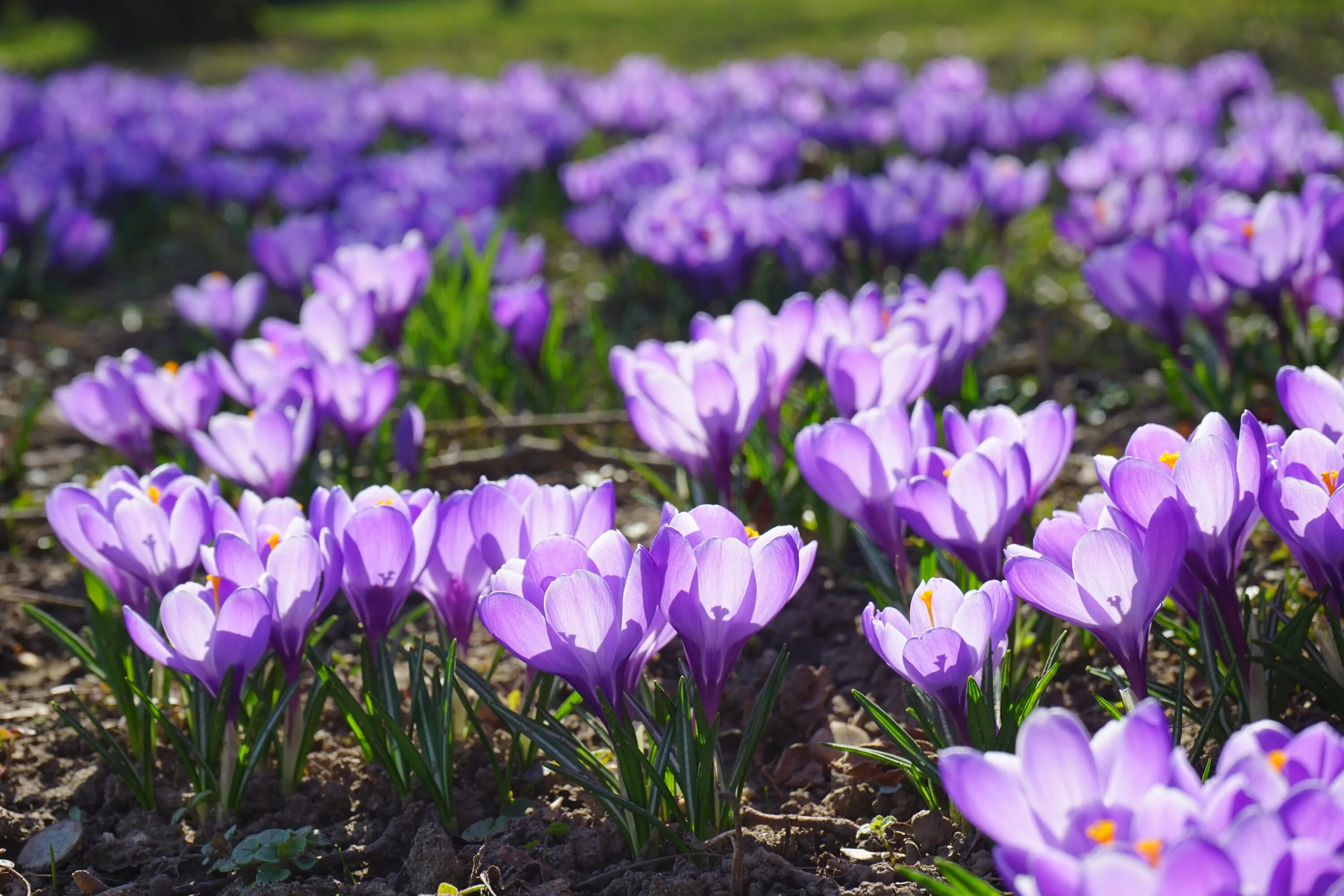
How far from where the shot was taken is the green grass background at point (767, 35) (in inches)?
333

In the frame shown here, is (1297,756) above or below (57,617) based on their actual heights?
above

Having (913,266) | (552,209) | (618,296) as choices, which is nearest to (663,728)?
(913,266)

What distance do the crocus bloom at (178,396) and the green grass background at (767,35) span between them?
6.94 metres

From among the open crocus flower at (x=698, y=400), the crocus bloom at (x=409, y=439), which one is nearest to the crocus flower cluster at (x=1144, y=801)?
the open crocus flower at (x=698, y=400)

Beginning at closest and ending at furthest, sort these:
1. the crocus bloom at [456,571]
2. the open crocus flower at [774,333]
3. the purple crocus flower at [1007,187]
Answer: the crocus bloom at [456,571] < the open crocus flower at [774,333] < the purple crocus flower at [1007,187]

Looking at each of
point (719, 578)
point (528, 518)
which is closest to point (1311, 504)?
point (719, 578)

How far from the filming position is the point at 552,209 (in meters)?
5.52

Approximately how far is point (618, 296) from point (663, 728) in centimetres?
281

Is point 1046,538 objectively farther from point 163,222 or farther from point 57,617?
point 163,222

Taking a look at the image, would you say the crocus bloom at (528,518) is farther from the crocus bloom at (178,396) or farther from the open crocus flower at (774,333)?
the crocus bloom at (178,396)

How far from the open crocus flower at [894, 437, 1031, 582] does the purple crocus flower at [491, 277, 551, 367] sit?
1.41 m

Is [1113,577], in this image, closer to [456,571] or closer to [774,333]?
[456,571]

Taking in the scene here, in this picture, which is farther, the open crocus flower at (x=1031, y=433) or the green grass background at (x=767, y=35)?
the green grass background at (x=767, y=35)

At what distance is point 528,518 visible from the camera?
142cm
